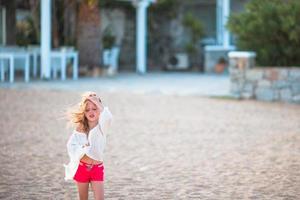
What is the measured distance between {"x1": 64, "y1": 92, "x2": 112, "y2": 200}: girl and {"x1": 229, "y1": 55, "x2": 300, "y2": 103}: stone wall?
27.0ft

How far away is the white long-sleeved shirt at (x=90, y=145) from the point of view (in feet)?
14.2

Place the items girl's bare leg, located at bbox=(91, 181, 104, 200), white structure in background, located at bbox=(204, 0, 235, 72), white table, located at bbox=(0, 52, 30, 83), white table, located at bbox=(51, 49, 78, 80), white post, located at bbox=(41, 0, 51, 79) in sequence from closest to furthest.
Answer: girl's bare leg, located at bbox=(91, 181, 104, 200), white table, located at bbox=(0, 52, 30, 83), white post, located at bbox=(41, 0, 51, 79), white table, located at bbox=(51, 49, 78, 80), white structure in background, located at bbox=(204, 0, 235, 72)

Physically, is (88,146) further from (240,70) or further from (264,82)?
(240,70)

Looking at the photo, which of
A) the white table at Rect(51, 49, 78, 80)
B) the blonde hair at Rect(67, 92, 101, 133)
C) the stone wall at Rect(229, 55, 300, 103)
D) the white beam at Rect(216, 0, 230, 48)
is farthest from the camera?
the white beam at Rect(216, 0, 230, 48)

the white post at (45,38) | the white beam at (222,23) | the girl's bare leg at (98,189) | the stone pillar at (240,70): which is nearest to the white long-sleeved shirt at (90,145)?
the girl's bare leg at (98,189)

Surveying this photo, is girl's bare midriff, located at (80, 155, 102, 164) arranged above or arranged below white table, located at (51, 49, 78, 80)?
below

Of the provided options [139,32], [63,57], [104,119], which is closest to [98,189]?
[104,119]

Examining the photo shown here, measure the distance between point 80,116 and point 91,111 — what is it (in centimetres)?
9

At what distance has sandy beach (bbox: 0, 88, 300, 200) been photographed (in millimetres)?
5488

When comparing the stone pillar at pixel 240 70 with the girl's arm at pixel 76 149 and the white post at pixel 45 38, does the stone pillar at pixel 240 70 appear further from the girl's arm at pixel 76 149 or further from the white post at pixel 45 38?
the girl's arm at pixel 76 149

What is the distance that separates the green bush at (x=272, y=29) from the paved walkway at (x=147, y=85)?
48.0 inches

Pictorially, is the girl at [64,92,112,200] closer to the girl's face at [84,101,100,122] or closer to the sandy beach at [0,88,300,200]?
the girl's face at [84,101,100,122]

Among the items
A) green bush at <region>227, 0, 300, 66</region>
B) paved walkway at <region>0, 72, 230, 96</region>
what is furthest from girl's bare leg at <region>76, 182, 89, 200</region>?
paved walkway at <region>0, 72, 230, 96</region>

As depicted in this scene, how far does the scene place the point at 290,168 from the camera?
6.39 meters
